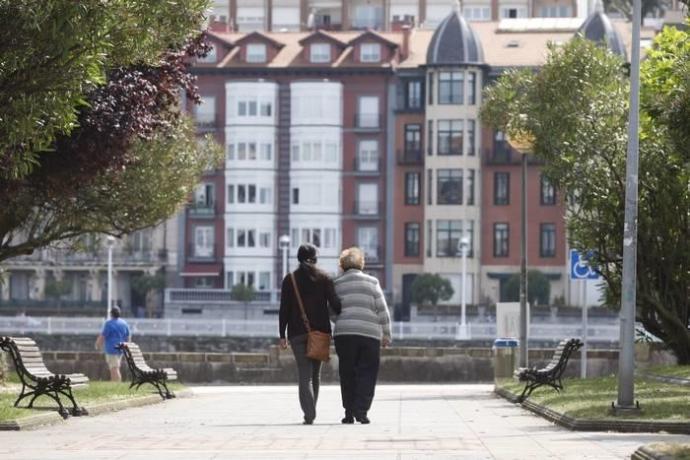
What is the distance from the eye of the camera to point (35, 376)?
25.3m

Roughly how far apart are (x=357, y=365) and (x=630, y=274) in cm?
325

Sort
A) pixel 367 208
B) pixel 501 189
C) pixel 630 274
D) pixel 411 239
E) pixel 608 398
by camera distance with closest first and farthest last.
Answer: pixel 630 274 → pixel 608 398 → pixel 501 189 → pixel 411 239 → pixel 367 208

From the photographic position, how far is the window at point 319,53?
124m

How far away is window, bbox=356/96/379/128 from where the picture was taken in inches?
4818

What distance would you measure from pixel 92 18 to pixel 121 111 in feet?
43.4

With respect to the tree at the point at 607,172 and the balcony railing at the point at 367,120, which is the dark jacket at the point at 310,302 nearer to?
the tree at the point at 607,172

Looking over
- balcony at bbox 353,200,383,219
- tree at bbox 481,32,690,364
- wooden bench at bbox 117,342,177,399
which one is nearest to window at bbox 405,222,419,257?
balcony at bbox 353,200,383,219

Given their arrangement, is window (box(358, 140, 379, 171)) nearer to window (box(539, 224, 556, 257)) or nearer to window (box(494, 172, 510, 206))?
window (box(494, 172, 510, 206))

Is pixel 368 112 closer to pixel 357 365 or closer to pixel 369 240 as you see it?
pixel 369 240

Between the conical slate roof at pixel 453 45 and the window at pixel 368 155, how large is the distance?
20.0 feet

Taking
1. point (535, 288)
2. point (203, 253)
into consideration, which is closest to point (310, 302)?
point (535, 288)

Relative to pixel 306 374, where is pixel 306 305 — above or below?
above

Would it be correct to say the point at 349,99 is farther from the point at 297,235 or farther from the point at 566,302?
the point at 566,302

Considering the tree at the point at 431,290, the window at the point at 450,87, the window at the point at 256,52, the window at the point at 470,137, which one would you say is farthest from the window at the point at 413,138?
the window at the point at 256,52
